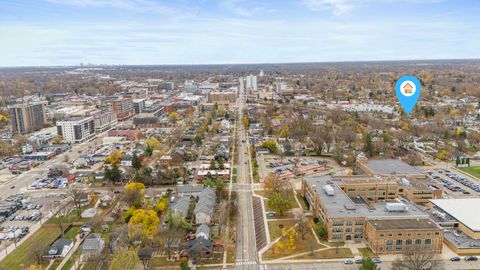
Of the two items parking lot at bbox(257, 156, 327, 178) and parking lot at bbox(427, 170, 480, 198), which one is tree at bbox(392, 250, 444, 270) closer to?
parking lot at bbox(427, 170, 480, 198)

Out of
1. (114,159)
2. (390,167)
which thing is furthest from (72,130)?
(390,167)

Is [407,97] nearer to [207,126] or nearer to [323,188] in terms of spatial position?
[323,188]

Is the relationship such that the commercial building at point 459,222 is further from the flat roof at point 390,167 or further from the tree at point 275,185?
the tree at point 275,185

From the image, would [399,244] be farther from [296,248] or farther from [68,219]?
[68,219]

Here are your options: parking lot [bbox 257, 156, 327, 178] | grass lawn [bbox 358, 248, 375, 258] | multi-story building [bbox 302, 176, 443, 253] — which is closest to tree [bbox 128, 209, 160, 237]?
multi-story building [bbox 302, 176, 443, 253]

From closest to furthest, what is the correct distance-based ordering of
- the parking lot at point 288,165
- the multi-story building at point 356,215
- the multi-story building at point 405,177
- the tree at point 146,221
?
the multi-story building at point 356,215 → the tree at point 146,221 → the multi-story building at point 405,177 → the parking lot at point 288,165

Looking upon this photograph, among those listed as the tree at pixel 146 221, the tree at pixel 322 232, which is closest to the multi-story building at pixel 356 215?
the tree at pixel 322 232
